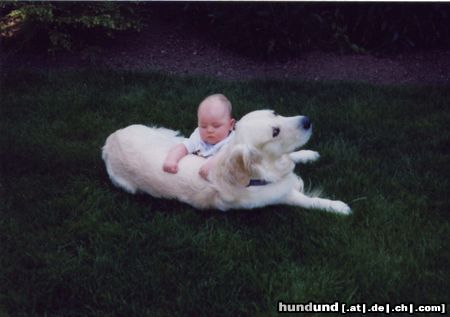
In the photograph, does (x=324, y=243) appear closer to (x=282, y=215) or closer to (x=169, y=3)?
(x=282, y=215)

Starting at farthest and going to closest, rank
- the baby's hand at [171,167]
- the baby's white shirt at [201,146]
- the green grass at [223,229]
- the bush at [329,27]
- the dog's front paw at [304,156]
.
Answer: the bush at [329,27]
the dog's front paw at [304,156]
the baby's white shirt at [201,146]
the baby's hand at [171,167]
the green grass at [223,229]

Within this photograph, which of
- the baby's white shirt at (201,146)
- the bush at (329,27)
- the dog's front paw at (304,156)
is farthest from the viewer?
the bush at (329,27)

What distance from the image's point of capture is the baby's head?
12.7ft

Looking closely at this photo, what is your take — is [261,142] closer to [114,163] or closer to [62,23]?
[114,163]

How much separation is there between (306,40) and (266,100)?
4.55 feet

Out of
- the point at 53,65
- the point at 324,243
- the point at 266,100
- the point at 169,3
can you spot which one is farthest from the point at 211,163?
the point at 169,3

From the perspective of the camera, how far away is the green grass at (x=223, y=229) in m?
3.05

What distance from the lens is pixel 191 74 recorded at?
21.0 ft

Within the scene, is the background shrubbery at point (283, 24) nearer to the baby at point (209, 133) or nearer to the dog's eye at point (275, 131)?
the baby at point (209, 133)

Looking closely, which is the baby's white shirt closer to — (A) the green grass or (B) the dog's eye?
(A) the green grass

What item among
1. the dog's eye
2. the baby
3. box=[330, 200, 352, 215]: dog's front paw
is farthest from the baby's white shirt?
box=[330, 200, 352, 215]: dog's front paw

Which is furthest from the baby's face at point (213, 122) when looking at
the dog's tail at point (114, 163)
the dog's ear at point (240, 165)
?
the dog's tail at point (114, 163)

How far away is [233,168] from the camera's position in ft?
11.4

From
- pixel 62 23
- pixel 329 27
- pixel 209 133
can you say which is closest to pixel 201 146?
pixel 209 133
